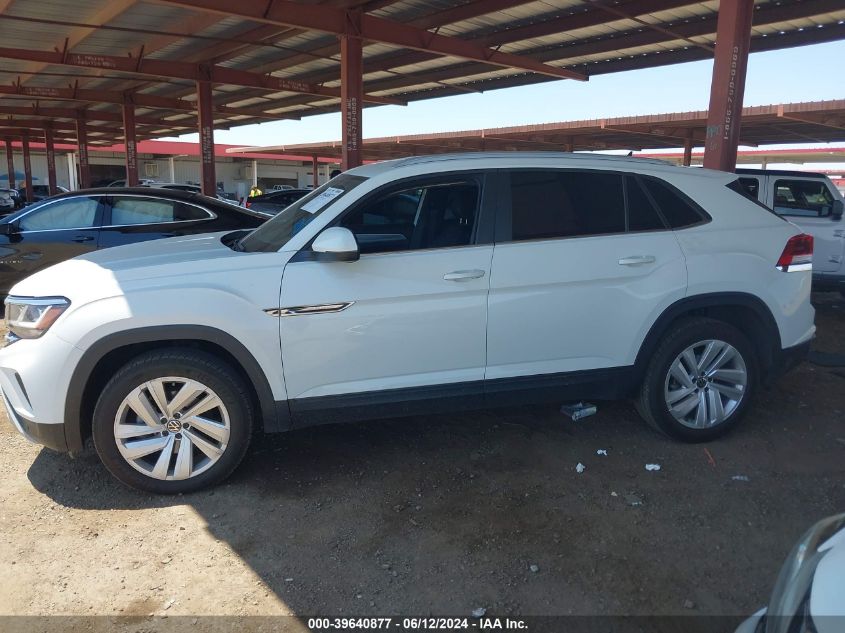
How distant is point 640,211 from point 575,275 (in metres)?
0.69

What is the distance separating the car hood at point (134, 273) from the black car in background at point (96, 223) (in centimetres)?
408

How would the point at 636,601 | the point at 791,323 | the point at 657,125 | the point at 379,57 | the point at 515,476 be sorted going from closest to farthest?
the point at 636,601 < the point at 515,476 < the point at 791,323 < the point at 379,57 < the point at 657,125

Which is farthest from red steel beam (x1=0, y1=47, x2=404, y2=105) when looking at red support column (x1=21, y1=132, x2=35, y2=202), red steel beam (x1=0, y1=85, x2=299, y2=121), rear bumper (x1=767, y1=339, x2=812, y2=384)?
red support column (x1=21, y1=132, x2=35, y2=202)

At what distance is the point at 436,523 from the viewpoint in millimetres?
3334

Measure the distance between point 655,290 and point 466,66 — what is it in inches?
511

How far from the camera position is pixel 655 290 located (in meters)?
4.02

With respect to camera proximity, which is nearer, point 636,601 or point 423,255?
point 636,601

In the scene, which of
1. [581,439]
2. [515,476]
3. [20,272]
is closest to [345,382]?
[515,476]

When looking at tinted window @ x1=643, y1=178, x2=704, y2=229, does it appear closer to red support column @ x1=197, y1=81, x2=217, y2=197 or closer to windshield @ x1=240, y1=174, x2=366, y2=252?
windshield @ x1=240, y1=174, x2=366, y2=252

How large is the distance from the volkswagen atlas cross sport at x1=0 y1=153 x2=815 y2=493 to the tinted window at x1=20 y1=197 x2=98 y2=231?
4.23 metres

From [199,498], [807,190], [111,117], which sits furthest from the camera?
[111,117]

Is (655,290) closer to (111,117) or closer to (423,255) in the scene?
(423,255)

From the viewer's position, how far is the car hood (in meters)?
→ 3.42

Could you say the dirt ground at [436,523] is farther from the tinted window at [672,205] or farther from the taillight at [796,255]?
the tinted window at [672,205]
